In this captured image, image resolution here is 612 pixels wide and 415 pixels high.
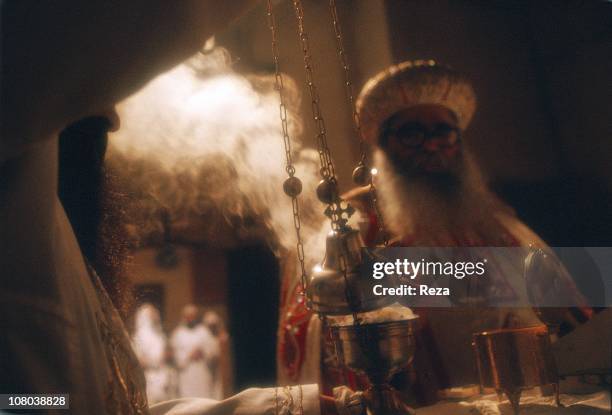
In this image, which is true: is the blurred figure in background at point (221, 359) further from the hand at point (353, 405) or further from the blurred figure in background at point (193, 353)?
the hand at point (353, 405)

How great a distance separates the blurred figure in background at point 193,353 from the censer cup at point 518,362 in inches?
82.7

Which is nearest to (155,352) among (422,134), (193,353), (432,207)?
(193,353)

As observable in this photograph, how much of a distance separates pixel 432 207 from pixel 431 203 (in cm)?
2

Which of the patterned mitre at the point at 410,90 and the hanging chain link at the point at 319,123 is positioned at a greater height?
the patterned mitre at the point at 410,90

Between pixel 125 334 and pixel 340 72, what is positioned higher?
pixel 340 72

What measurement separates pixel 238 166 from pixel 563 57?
2.31 m

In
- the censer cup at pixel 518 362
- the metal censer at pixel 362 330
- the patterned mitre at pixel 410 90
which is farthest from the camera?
the patterned mitre at pixel 410 90

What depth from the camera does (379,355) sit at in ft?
3.08

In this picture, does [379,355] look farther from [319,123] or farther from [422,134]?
[422,134]

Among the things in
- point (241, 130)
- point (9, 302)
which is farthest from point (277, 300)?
point (9, 302)

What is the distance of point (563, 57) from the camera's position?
3289 millimetres

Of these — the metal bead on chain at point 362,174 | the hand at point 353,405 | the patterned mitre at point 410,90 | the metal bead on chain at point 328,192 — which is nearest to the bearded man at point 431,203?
the patterned mitre at point 410,90

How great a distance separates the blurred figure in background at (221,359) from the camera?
3.04 meters

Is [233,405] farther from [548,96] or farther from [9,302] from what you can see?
[548,96]
